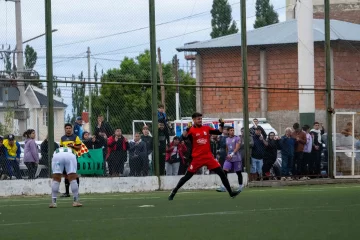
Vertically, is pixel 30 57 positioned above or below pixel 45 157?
above

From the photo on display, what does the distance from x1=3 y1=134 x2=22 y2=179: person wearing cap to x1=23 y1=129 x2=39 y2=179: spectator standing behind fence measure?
0.28 m

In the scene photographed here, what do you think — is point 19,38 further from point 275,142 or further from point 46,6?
point 275,142

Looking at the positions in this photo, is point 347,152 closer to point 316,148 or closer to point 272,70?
point 316,148

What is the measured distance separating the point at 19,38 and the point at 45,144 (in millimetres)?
2978

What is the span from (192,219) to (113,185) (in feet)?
41.6

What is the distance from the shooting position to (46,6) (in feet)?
87.0

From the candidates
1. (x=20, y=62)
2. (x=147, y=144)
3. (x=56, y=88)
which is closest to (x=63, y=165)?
(x=56, y=88)

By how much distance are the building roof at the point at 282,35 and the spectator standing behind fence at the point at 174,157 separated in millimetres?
10274

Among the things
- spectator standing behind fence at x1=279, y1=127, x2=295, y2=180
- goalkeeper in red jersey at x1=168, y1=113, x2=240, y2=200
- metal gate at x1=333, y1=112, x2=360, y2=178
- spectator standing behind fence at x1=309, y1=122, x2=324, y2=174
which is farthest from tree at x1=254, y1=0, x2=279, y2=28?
goalkeeper in red jersey at x1=168, y1=113, x2=240, y2=200

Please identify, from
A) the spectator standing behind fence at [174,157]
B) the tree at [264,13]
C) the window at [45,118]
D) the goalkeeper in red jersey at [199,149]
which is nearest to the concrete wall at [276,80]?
the spectator standing behind fence at [174,157]

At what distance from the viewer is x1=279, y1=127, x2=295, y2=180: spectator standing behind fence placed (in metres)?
31.2

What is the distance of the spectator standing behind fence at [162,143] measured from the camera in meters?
28.6

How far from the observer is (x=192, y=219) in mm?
14797

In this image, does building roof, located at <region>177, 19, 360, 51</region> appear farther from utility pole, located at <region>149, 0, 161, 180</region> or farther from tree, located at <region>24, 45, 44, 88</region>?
tree, located at <region>24, 45, 44, 88</region>
